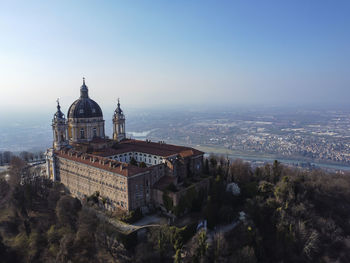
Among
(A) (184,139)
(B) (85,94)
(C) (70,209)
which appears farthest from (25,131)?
(C) (70,209)

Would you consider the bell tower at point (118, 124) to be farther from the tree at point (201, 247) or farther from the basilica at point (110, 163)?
the tree at point (201, 247)

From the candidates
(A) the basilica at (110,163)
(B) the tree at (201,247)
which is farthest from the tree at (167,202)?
(B) the tree at (201,247)

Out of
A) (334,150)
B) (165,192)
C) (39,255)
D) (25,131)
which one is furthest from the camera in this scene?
(25,131)

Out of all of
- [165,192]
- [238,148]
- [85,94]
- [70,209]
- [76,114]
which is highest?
[85,94]

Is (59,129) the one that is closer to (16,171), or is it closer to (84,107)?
(84,107)

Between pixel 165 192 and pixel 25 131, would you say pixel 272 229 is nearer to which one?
pixel 165 192

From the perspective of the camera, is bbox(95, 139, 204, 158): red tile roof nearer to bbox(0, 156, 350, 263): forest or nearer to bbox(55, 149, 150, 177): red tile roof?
bbox(55, 149, 150, 177): red tile roof
